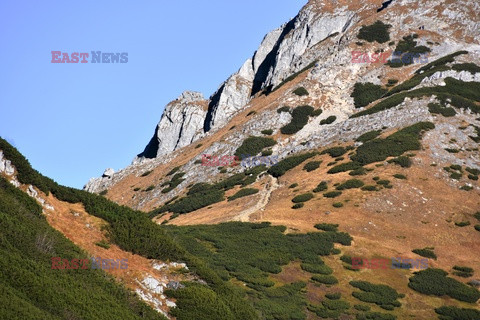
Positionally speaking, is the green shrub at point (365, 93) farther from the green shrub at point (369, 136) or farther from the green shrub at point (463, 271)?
the green shrub at point (463, 271)

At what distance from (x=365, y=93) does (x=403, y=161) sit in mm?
32143

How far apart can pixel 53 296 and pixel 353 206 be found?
34350 millimetres

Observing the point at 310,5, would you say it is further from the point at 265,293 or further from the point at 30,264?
the point at 30,264

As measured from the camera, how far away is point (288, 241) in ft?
119

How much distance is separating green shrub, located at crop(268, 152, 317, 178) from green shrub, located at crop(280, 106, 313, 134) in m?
12.5

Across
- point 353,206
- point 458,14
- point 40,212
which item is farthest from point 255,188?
point 458,14

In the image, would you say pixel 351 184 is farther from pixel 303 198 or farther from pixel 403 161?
pixel 403 161

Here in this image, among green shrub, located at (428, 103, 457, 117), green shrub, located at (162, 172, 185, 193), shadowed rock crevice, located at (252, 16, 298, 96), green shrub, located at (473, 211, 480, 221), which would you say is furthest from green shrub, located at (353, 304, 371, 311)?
shadowed rock crevice, located at (252, 16, 298, 96)

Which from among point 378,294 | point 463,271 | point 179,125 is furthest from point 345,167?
point 179,125

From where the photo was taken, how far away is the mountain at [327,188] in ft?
76.0

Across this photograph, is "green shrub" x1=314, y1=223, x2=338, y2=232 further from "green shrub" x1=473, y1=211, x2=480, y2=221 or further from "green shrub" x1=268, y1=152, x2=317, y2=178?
"green shrub" x1=268, y1=152, x2=317, y2=178

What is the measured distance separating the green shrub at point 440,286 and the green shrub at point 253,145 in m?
42.1

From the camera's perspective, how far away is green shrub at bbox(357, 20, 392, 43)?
311ft

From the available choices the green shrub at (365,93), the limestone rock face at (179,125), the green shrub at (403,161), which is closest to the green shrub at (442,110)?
the green shrub at (365,93)
